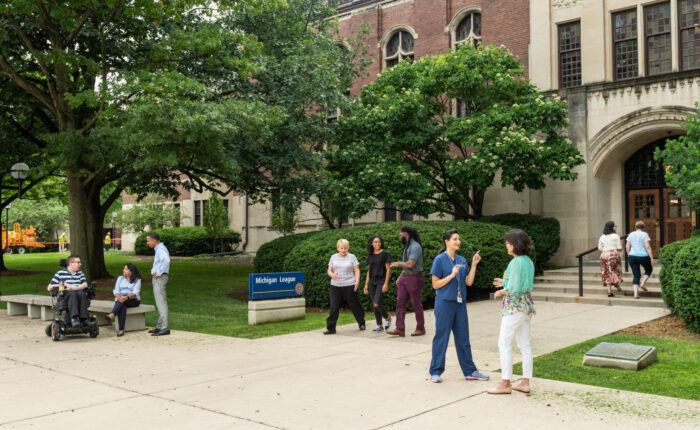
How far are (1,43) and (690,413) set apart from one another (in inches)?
743

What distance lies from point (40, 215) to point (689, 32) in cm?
6577

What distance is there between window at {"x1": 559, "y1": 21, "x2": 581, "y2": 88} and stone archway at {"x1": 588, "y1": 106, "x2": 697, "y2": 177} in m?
2.51

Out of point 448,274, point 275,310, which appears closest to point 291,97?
point 275,310

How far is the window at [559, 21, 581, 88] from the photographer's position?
22.5m

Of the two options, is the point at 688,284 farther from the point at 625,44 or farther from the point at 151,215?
the point at 151,215

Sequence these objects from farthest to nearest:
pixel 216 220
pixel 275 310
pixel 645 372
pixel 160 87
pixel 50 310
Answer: pixel 216 220
pixel 160 87
pixel 50 310
pixel 275 310
pixel 645 372

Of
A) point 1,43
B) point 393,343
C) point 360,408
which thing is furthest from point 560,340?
point 1,43

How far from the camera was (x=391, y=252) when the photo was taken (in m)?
14.7

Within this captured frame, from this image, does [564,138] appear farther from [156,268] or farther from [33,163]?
[33,163]

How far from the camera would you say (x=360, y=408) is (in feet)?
20.9

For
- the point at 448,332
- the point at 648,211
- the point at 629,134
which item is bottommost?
the point at 448,332

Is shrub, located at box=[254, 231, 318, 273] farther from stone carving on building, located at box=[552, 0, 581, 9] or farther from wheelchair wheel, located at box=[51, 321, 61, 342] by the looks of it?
stone carving on building, located at box=[552, 0, 581, 9]

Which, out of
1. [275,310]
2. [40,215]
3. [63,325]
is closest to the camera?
[63,325]

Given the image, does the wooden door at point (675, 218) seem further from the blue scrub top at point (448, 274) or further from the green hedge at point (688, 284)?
the blue scrub top at point (448, 274)
